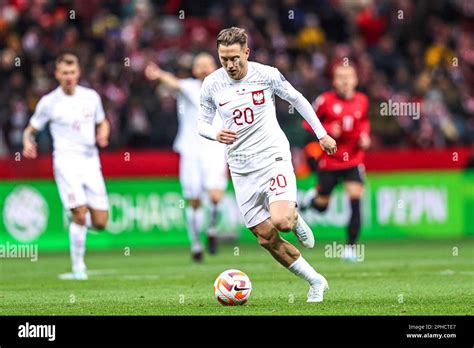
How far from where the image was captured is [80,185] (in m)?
14.8

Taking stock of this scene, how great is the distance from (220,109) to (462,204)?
11701 millimetres

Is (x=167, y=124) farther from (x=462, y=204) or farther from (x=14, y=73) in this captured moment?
(x=462, y=204)

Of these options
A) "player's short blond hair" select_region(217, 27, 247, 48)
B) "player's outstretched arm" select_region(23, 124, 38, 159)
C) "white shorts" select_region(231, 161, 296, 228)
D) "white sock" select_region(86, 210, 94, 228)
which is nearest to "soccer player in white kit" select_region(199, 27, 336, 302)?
"white shorts" select_region(231, 161, 296, 228)

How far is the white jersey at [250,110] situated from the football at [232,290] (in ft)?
3.29

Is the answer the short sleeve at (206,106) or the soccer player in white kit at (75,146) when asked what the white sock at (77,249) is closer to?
the soccer player in white kit at (75,146)

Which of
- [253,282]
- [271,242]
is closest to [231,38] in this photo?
[271,242]

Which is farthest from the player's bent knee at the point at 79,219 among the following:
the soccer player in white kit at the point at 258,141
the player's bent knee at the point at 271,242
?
the player's bent knee at the point at 271,242

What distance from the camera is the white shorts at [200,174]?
58.8 ft

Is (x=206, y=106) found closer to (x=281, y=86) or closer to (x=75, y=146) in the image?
(x=281, y=86)

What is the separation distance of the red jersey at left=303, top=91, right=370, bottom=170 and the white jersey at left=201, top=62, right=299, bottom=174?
5965 mm

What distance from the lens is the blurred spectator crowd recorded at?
2294 cm

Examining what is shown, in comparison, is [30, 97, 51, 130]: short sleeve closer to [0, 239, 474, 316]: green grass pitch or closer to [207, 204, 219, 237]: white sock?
[0, 239, 474, 316]: green grass pitch

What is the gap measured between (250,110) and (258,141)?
0.97ft
